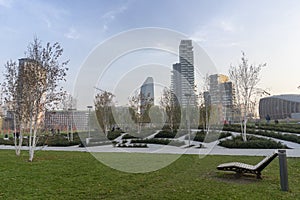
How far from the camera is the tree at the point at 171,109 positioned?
70.6ft

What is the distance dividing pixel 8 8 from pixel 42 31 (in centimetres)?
185

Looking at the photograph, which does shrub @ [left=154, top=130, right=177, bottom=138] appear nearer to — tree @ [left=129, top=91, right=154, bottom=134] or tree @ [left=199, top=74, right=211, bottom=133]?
tree @ [left=199, top=74, right=211, bottom=133]

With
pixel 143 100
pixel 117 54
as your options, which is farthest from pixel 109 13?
pixel 143 100

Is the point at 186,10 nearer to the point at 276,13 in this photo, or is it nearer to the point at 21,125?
the point at 276,13

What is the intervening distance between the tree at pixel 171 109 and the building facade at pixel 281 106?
44.4 metres

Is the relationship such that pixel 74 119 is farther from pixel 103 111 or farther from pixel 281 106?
pixel 281 106

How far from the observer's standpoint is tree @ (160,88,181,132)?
847 inches

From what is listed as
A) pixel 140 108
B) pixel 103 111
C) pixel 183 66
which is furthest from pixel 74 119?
pixel 183 66

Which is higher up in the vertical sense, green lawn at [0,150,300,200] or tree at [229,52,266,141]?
tree at [229,52,266,141]

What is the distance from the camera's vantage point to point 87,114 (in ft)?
82.1

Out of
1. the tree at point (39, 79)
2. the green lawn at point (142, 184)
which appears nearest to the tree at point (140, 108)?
the tree at point (39, 79)

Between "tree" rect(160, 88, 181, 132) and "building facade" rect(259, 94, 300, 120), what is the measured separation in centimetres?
4437

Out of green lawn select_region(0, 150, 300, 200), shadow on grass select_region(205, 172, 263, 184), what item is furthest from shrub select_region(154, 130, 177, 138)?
shadow on grass select_region(205, 172, 263, 184)

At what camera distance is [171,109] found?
22.0 m
